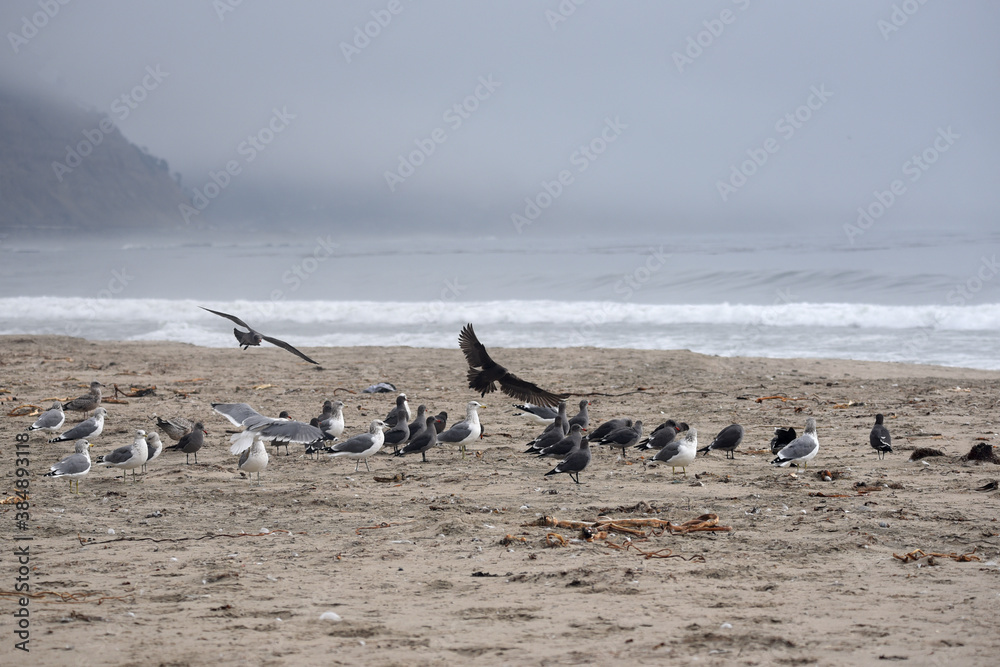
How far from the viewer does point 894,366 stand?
1535 centimetres

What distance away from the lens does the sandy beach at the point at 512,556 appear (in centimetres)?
415

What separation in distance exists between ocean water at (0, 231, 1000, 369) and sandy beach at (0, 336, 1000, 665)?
10.6m

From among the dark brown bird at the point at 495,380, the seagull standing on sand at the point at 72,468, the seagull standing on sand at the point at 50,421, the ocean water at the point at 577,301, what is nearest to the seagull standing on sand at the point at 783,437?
the dark brown bird at the point at 495,380

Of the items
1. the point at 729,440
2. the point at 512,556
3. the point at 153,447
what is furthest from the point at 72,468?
the point at 729,440

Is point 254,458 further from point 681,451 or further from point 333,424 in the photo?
point 681,451

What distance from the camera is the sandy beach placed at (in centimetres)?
415

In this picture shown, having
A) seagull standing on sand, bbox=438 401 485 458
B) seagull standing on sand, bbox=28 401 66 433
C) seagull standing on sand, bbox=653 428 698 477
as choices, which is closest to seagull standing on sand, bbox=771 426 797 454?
seagull standing on sand, bbox=653 428 698 477

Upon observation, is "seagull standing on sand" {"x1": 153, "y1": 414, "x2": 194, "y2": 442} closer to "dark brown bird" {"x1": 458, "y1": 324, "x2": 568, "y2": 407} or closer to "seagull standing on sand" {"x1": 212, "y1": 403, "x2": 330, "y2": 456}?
"seagull standing on sand" {"x1": 212, "y1": 403, "x2": 330, "y2": 456}

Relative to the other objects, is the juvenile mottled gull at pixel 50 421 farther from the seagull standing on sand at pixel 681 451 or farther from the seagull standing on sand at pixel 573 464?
the seagull standing on sand at pixel 681 451

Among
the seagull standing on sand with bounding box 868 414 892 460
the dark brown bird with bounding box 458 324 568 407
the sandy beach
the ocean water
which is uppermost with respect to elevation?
the ocean water

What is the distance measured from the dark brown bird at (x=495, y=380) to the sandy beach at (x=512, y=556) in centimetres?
39

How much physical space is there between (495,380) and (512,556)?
5227mm

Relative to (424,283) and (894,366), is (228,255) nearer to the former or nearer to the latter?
(424,283)

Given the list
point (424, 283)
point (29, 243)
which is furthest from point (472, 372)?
point (29, 243)
